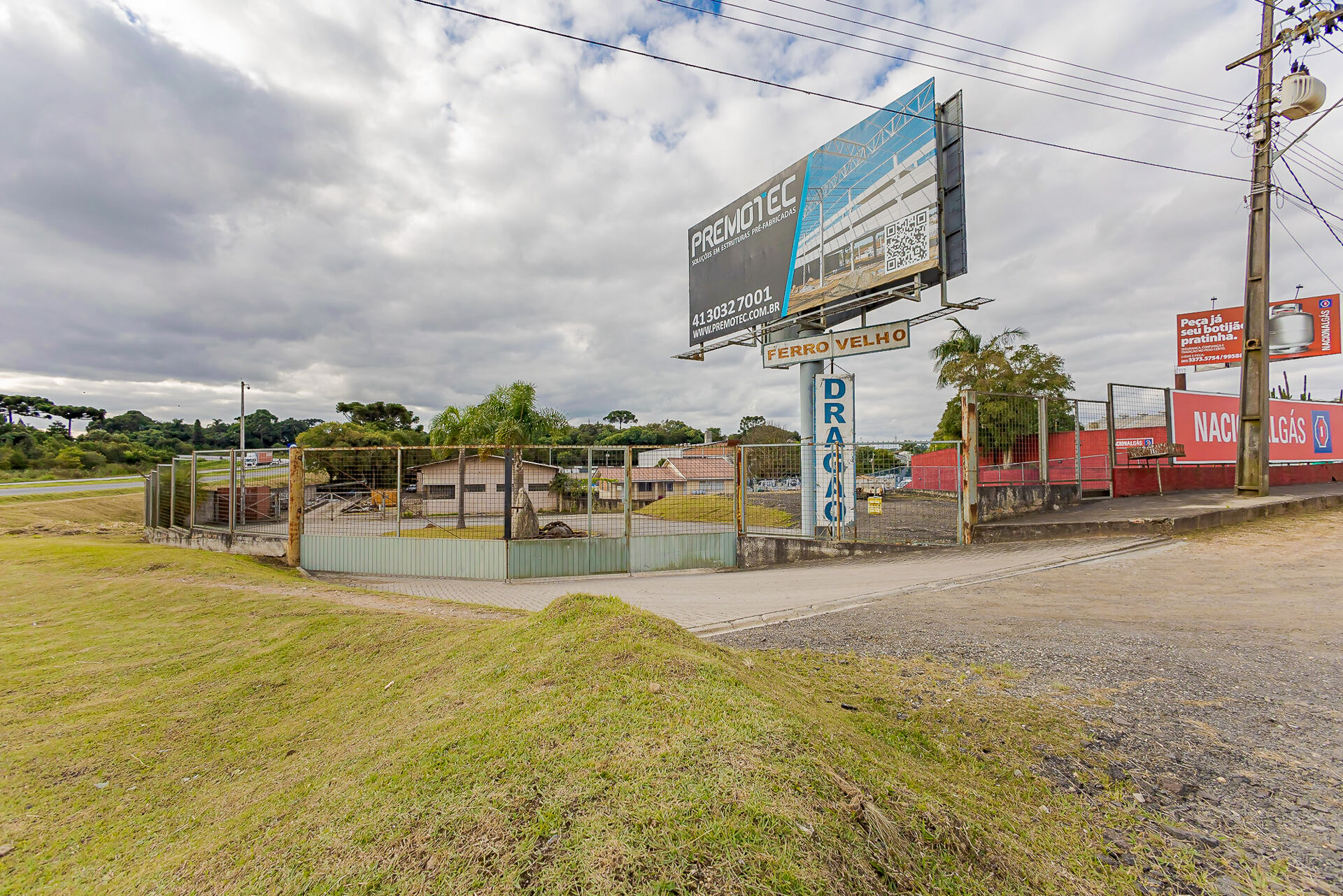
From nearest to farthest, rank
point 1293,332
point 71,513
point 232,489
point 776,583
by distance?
point 776,583 → point 232,489 → point 1293,332 → point 71,513

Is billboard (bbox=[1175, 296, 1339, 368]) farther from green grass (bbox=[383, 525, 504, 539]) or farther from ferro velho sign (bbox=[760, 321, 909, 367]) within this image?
green grass (bbox=[383, 525, 504, 539])

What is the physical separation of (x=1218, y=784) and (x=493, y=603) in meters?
7.51

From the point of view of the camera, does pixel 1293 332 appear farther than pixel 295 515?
Yes

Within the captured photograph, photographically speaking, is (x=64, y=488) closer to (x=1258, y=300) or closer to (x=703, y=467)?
(x=703, y=467)

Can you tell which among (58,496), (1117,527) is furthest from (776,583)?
(58,496)

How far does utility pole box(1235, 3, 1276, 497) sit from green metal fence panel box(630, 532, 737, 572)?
12320mm

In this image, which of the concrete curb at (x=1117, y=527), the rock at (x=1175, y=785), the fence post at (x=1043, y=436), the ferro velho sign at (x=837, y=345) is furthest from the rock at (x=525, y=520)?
the fence post at (x=1043, y=436)

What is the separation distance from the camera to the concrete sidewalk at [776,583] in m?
6.88

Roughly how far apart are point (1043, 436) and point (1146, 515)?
2.40 meters

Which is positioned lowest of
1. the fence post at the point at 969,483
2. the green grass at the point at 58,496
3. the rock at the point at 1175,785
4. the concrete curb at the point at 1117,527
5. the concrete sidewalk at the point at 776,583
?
the concrete sidewalk at the point at 776,583

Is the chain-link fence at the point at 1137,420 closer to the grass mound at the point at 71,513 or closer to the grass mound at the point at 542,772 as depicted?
the grass mound at the point at 542,772

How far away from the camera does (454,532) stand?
10.6m

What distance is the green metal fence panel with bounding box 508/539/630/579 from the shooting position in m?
10.3

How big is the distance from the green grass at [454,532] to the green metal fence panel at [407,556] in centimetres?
7
